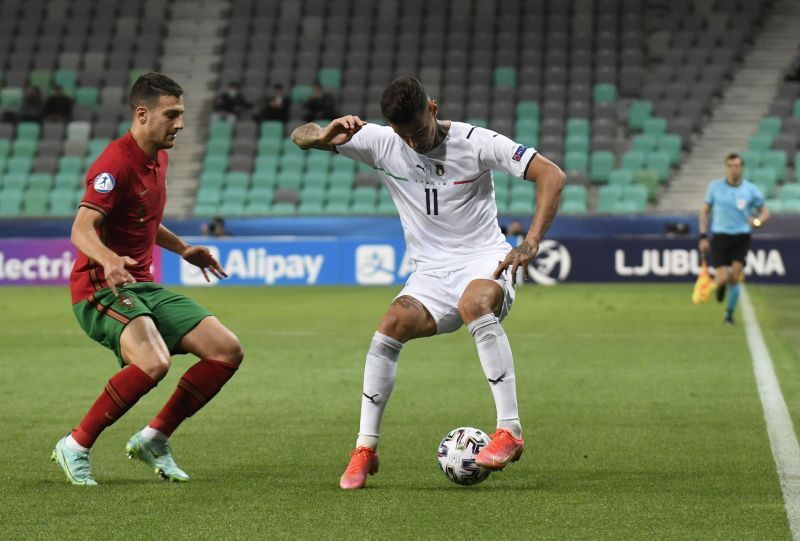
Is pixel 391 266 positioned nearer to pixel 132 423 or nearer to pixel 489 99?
pixel 489 99

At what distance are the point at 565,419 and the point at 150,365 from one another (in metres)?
3.33

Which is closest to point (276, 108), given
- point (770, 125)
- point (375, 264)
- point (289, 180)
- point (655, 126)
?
point (289, 180)

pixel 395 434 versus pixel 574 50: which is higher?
pixel 574 50

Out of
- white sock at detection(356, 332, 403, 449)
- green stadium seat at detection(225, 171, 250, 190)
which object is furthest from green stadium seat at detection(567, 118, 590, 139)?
white sock at detection(356, 332, 403, 449)

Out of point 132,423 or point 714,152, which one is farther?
point 714,152

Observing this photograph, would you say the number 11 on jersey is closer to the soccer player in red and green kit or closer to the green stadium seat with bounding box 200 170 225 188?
the soccer player in red and green kit

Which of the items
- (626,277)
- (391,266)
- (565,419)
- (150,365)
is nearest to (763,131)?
(626,277)

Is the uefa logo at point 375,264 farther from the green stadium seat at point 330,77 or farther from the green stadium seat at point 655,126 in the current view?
the green stadium seat at point 655,126

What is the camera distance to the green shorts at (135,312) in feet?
21.0

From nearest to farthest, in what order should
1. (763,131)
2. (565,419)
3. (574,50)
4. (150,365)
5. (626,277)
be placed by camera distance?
(150,365) < (565,419) < (626,277) < (763,131) < (574,50)

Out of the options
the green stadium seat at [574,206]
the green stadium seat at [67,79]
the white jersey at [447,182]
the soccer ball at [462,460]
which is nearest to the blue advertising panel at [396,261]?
the green stadium seat at [574,206]

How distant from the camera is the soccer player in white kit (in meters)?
6.34

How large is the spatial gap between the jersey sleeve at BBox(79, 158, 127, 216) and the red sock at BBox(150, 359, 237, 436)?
0.90 meters

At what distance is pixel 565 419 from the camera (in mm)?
8703
